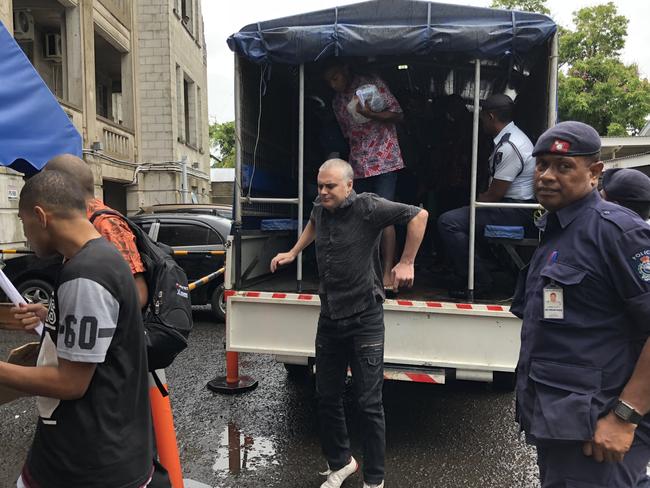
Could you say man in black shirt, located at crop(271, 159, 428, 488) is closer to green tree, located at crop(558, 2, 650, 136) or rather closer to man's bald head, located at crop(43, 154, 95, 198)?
man's bald head, located at crop(43, 154, 95, 198)

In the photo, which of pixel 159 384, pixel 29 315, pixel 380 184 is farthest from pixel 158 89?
pixel 29 315

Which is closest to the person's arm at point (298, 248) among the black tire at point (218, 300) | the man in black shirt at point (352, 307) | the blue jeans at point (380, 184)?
the man in black shirt at point (352, 307)

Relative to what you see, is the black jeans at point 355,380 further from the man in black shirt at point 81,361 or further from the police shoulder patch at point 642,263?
the police shoulder patch at point 642,263

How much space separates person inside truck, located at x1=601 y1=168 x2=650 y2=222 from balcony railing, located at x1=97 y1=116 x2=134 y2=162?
1498cm

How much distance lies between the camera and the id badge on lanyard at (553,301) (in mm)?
1808

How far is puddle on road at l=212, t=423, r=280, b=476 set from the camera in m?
3.74

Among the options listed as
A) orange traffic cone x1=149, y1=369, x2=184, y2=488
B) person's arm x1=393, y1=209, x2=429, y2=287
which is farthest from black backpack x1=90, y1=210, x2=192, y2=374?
person's arm x1=393, y1=209, x2=429, y2=287

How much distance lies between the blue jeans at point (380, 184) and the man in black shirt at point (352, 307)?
4.31ft

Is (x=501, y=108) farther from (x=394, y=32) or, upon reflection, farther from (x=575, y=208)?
(x=575, y=208)

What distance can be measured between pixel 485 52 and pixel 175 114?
54.1ft

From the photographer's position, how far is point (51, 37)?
49.8 feet

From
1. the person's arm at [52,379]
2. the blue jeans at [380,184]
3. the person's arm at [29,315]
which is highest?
the blue jeans at [380,184]

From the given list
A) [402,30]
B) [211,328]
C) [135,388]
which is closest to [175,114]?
[211,328]

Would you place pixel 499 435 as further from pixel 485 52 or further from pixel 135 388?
pixel 135 388
